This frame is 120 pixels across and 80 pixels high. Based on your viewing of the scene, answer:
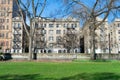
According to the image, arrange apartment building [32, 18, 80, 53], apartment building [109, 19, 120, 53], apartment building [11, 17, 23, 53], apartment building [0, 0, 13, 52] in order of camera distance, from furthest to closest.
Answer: apartment building [32, 18, 80, 53], apartment building [11, 17, 23, 53], apartment building [0, 0, 13, 52], apartment building [109, 19, 120, 53]

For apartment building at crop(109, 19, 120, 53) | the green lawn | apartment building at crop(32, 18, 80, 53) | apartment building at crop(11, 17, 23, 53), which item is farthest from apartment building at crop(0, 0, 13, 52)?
the green lawn

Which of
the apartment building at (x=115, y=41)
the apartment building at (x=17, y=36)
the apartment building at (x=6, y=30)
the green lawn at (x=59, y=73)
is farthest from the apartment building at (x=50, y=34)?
the green lawn at (x=59, y=73)

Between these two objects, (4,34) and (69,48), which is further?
(4,34)

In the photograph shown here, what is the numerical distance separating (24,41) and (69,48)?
61.1 ft

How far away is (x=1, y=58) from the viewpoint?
4303 cm

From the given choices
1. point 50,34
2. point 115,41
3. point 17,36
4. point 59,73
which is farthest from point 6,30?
point 59,73

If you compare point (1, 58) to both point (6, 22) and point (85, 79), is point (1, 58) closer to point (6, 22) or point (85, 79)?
point (85, 79)

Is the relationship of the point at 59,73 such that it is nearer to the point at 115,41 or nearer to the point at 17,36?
the point at 115,41

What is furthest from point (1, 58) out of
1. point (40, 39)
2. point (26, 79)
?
point (40, 39)

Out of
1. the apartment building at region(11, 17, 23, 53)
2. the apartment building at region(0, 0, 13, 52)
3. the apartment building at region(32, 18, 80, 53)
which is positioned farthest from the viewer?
the apartment building at region(32, 18, 80, 53)

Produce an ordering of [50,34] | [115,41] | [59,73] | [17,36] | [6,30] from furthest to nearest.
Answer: [50,34] → [6,30] → [17,36] → [115,41] → [59,73]

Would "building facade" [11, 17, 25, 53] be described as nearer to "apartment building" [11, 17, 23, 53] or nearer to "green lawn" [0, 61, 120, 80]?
"apartment building" [11, 17, 23, 53]

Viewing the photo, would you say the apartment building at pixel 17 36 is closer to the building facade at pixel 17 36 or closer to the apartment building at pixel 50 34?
the building facade at pixel 17 36

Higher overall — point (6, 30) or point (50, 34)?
point (6, 30)
